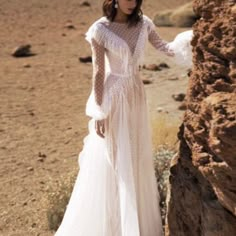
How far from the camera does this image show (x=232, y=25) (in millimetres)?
2588

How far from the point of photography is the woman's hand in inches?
158

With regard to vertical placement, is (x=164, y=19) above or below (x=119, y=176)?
below

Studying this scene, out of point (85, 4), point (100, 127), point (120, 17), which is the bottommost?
point (85, 4)

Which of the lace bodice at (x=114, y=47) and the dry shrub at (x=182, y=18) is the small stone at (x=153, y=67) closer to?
the dry shrub at (x=182, y=18)

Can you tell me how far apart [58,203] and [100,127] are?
1313 mm

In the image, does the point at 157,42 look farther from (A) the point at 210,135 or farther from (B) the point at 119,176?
(A) the point at 210,135

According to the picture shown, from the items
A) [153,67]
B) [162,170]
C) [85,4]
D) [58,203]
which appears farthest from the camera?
[85,4]

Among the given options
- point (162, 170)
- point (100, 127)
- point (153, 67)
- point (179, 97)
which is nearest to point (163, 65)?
point (153, 67)

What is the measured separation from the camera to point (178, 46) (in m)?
4.03

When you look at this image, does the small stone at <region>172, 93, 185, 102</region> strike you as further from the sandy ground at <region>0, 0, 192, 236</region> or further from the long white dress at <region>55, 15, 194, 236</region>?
the long white dress at <region>55, 15, 194, 236</region>

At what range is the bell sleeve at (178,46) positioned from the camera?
157 inches

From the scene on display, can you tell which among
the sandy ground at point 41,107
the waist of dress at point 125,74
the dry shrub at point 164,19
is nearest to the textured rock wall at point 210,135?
the waist of dress at point 125,74

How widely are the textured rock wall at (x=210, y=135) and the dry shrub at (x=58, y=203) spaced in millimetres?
1951

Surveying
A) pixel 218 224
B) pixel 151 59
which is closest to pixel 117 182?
pixel 218 224
